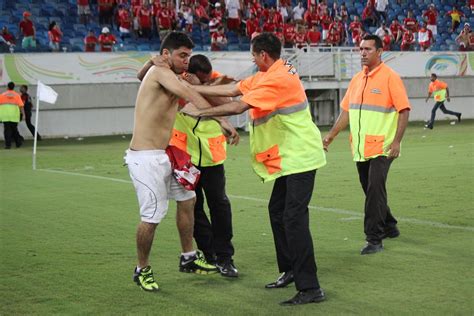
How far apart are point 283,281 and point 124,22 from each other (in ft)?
86.4

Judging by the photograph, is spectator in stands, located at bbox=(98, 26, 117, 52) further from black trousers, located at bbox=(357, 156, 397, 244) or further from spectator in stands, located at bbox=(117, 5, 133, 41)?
black trousers, located at bbox=(357, 156, 397, 244)

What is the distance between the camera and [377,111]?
9.58 m

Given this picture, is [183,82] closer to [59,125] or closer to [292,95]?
[292,95]

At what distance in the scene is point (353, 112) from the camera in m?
9.79

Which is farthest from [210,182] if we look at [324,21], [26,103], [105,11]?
[324,21]

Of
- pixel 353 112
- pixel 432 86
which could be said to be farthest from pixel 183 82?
pixel 432 86

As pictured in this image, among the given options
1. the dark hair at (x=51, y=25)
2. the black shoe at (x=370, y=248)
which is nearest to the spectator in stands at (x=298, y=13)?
the dark hair at (x=51, y=25)

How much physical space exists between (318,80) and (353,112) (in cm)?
2432

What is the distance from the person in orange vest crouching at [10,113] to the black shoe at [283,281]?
812 inches

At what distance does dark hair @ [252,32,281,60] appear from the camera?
724 centimetres

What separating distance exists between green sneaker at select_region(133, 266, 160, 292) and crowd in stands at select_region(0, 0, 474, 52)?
23473 mm

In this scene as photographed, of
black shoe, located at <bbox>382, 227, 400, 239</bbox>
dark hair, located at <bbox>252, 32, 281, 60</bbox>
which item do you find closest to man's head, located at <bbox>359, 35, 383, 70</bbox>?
black shoe, located at <bbox>382, 227, 400, 239</bbox>

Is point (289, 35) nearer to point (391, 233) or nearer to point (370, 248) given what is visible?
point (391, 233)

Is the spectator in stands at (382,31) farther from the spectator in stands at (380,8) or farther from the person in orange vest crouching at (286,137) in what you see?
the person in orange vest crouching at (286,137)
